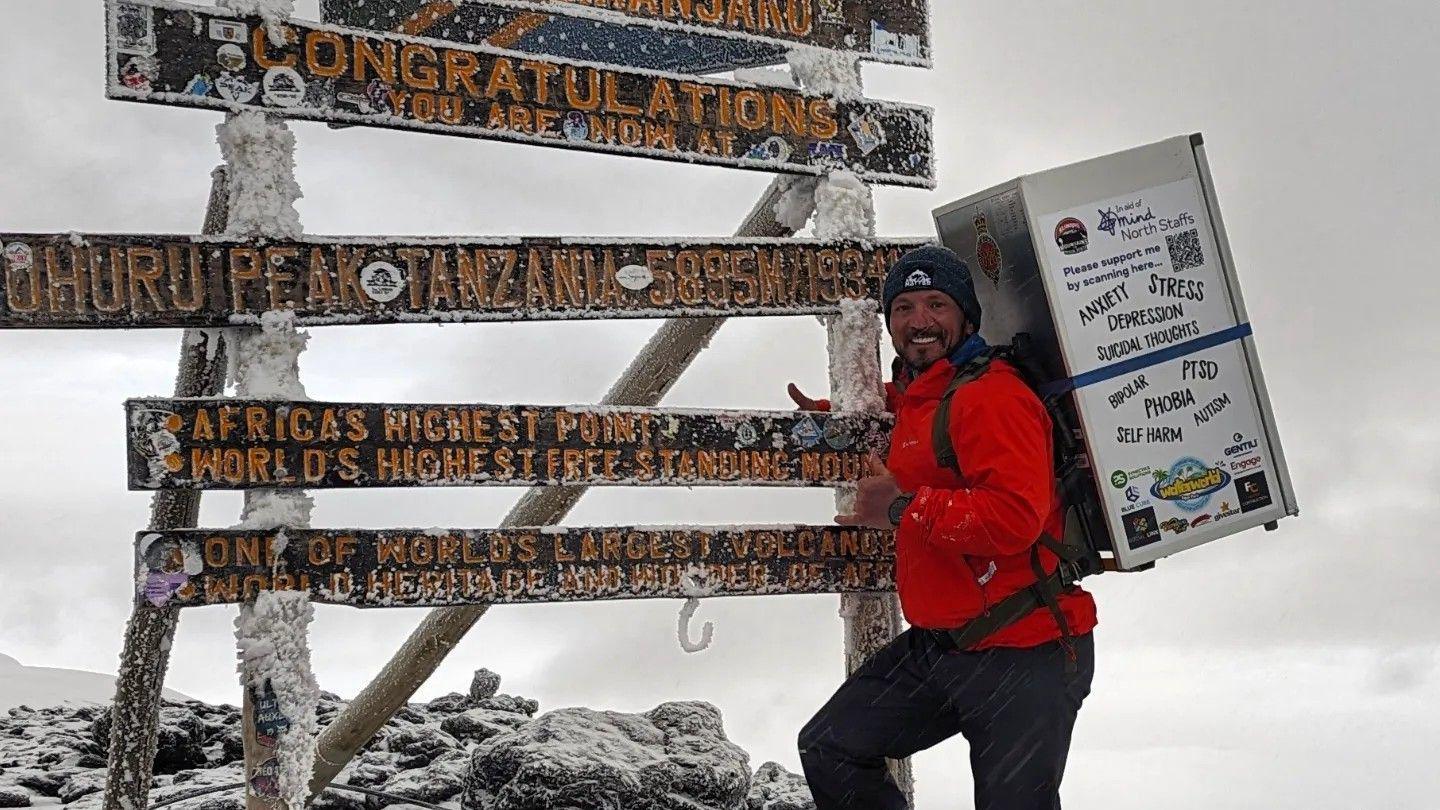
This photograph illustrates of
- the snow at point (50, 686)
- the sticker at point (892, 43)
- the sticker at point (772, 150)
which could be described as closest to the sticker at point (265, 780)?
the sticker at point (772, 150)

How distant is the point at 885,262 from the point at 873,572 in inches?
51.1

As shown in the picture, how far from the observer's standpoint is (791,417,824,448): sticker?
4.69 meters

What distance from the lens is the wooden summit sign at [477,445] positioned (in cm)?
388

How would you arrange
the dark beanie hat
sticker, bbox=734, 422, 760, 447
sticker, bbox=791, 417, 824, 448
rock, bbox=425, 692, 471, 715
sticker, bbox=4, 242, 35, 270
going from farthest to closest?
1. rock, bbox=425, 692, 471, 715
2. sticker, bbox=791, 417, 824, 448
3. sticker, bbox=734, 422, 760, 447
4. the dark beanie hat
5. sticker, bbox=4, 242, 35, 270

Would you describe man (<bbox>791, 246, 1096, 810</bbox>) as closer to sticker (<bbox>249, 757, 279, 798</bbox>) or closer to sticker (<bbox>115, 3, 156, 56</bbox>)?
sticker (<bbox>249, 757, 279, 798</bbox>)

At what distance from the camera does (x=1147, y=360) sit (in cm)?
387

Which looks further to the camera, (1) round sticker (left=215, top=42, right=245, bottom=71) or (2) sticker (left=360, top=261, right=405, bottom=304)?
(2) sticker (left=360, top=261, right=405, bottom=304)

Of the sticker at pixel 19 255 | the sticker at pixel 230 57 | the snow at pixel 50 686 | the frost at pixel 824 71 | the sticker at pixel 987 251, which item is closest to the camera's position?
the sticker at pixel 19 255

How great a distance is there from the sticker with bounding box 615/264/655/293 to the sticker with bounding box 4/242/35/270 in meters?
1.96

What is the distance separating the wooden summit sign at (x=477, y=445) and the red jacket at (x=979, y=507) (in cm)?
73

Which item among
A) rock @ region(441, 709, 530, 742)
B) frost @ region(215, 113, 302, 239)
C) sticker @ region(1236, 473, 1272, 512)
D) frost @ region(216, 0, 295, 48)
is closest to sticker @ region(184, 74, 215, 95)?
frost @ region(215, 113, 302, 239)

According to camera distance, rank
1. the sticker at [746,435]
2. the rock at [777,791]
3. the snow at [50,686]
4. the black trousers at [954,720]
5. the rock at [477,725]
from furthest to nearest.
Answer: the snow at [50,686], the rock at [477,725], the rock at [777,791], the sticker at [746,435], the black trousers at [954,720]

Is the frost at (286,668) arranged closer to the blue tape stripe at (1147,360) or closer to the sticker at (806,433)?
the sticker at (806,433)

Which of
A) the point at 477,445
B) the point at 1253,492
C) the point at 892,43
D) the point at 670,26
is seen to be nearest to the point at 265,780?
the point at 477,445
